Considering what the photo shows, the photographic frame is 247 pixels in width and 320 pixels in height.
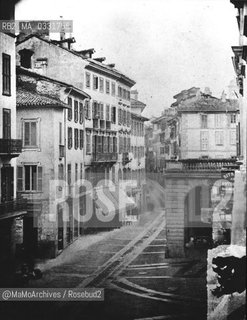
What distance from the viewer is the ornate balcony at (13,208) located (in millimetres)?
10766

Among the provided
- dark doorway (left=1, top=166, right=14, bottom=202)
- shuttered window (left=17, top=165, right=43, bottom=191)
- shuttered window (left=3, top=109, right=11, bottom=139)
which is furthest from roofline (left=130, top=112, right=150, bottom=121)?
dark doorway (left=1, top=166, right=14, bottom=202)

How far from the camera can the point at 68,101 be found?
11516mm

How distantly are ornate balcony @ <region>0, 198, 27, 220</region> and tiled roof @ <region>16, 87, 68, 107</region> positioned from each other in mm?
1876

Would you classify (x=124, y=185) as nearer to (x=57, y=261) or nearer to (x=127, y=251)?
(x=127, y=251)

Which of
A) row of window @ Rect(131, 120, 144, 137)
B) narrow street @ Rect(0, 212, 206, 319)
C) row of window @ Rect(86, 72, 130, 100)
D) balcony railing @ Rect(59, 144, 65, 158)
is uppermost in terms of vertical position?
row of window @ Rect(86, 72, 130, 100)

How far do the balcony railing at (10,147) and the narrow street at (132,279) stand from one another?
2.34 meters

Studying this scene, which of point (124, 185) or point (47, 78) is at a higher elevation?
point (47, 78)

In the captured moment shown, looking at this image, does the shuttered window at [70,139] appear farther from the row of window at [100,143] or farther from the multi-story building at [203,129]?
the multi-story building at [203,129]

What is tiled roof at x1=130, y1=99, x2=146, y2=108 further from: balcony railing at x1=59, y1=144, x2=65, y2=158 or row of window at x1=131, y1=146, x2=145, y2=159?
balcony railing at x1=59, y1=144, x2=65, y2=158

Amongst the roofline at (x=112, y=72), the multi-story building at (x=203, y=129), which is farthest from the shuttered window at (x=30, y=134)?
the multi-story building at (x=203, y=129)

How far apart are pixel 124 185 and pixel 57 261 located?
225 centimetres

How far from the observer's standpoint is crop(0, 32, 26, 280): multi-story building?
10.9m

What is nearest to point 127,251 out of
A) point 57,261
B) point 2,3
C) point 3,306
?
point 57,261

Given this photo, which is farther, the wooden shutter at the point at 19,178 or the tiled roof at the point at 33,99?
the tiled roof at the point at 33,99
